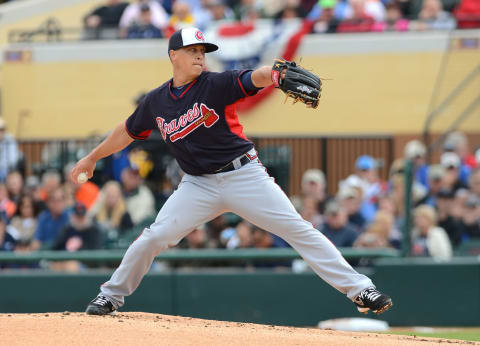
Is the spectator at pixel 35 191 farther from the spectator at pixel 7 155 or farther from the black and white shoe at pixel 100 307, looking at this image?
the black and white shoe at pixel 100 307

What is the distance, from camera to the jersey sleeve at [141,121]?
7406mm

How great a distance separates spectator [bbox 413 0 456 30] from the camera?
15852 millimetres

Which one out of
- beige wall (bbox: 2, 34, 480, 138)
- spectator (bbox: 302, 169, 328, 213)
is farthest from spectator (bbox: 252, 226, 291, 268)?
beige wall (bbox: 2, 34, 480, 138)

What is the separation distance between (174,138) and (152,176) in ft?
21.8

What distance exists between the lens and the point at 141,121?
294 inches

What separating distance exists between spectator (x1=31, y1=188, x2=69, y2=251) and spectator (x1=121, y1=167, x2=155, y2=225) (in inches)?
32.0

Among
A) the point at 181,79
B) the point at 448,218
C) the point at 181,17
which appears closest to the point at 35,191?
the point at 181,17

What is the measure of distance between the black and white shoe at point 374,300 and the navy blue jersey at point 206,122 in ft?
4.11

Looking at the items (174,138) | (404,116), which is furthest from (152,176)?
(174,138)

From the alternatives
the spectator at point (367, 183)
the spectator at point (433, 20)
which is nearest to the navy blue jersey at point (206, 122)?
the spectator at point (367, 183)

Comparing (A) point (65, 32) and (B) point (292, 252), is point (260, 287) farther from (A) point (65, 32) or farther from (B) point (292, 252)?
(A) point (65, 32)

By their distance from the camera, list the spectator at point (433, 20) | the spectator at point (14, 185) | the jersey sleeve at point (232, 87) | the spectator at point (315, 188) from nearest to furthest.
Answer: the jersey sleeve at point (232, 87) < the spectator at point (315, 188) < the spectator at point (14, 185) < the spectator at point (433, 20)

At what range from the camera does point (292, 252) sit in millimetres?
10914

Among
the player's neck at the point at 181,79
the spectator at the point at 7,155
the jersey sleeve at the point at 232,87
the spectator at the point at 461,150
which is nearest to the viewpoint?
the jersey sleeve at the point at 232,87
